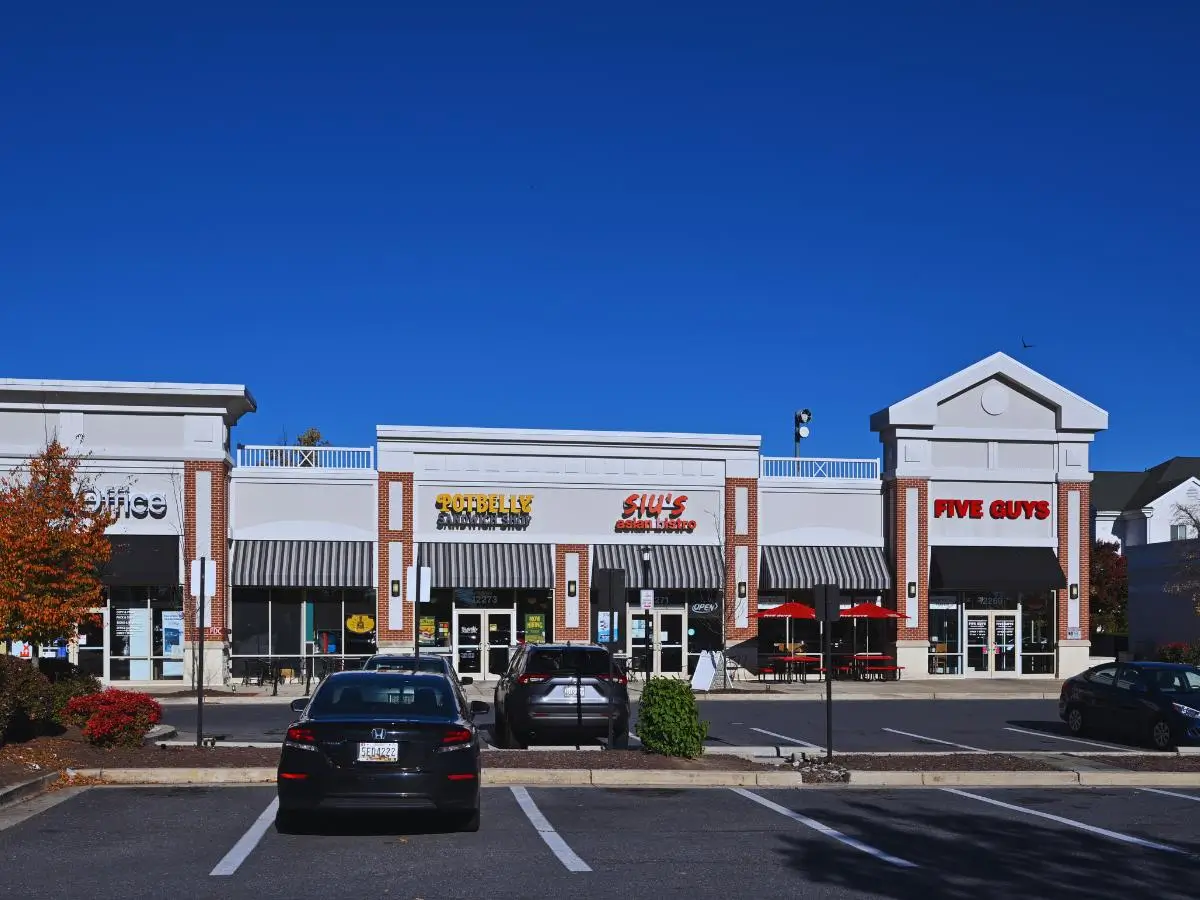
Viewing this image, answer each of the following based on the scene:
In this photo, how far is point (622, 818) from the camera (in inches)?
543

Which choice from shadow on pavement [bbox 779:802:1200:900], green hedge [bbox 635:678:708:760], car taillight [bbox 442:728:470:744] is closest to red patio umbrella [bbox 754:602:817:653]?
green hedge [bbox 635:678:708:760]

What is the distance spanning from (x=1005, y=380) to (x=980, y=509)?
12.5ft

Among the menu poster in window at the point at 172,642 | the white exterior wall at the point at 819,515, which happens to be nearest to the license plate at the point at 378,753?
the menu poster in window at the point at 172,642

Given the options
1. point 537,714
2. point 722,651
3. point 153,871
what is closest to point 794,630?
point 722,651

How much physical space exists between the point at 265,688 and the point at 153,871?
25.1 m

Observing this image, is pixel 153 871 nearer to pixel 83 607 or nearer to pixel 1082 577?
pixel 83 607

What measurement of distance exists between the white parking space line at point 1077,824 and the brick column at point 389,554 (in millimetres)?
23070

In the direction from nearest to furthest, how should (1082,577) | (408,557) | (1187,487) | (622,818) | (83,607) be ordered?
(622,818) < (83,607) < (408,557) < (1082,577) < (1187,487)

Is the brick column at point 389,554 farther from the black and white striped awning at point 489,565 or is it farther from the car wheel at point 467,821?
the car wheel at point 467,821

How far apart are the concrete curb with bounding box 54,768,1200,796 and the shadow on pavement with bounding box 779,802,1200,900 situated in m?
2.85

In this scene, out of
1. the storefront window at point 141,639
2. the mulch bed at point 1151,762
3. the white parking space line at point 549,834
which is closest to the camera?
the white parking space line at point 549,834

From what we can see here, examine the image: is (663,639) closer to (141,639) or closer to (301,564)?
(301,564)

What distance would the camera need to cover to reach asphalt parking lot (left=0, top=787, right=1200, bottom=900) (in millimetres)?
10273

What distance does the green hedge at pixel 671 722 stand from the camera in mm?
18188
